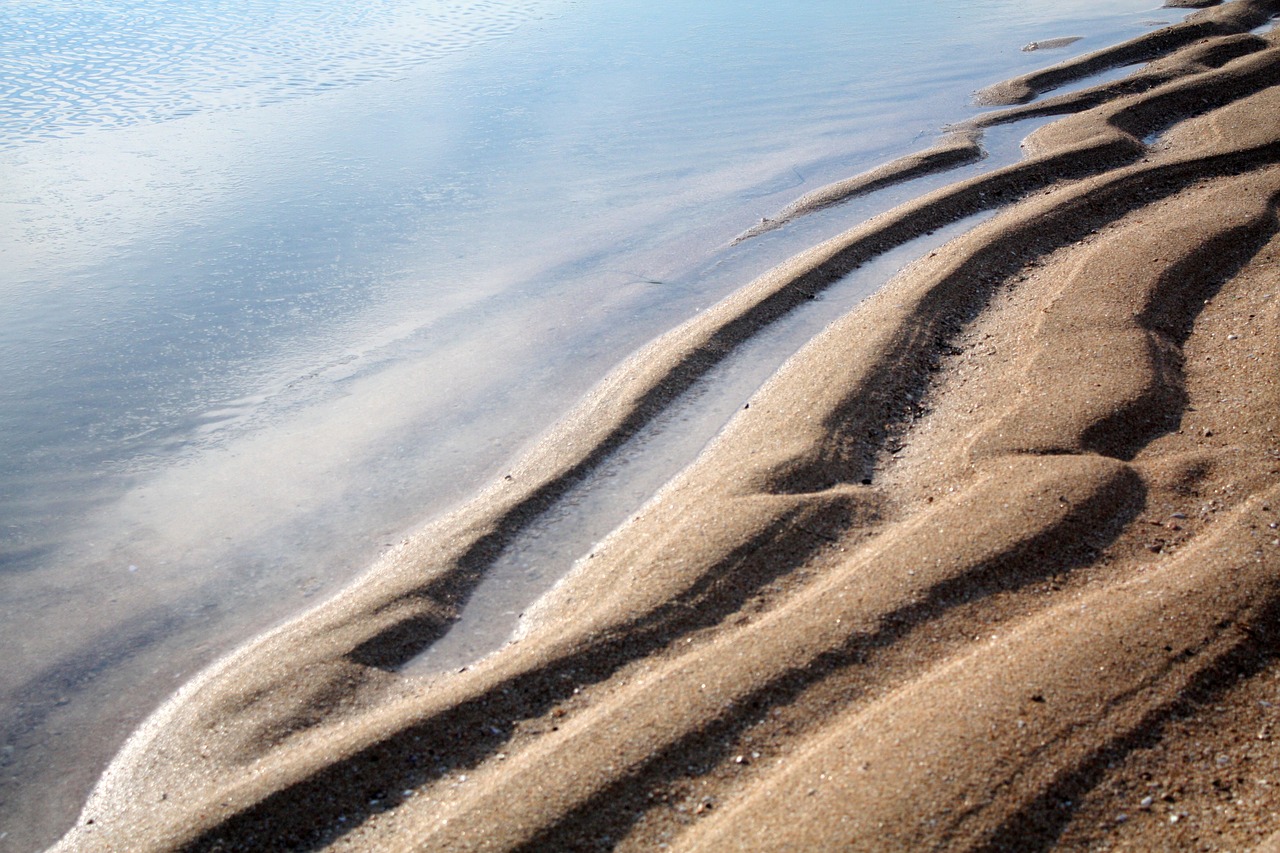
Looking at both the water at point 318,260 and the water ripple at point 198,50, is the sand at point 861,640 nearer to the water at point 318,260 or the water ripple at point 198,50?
the water at point 318,260

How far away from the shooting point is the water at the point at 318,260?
5691mm

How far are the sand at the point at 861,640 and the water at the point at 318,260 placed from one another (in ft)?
2.17

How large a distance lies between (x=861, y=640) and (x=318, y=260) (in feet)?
23.6

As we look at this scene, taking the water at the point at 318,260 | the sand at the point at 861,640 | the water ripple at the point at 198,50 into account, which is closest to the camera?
the sand at the point at 861,640

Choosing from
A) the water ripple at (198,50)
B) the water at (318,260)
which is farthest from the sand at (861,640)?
the water ripple at (198,50)

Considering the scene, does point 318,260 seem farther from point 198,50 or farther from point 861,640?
point 198,50

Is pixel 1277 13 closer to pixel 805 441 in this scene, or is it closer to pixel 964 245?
pixel 964 245

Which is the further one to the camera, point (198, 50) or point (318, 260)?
point (198, 50)

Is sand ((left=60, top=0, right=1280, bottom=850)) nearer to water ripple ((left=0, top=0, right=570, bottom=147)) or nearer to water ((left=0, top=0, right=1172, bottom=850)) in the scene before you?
water ((left=0, top=0, right=1172, bottom=850))

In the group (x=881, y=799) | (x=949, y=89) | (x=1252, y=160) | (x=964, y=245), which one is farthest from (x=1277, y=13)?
(x=881, y=799)

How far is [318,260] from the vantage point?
381 inches

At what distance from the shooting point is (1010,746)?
3604 millimetres

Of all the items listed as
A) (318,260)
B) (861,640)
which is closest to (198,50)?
(318,260)

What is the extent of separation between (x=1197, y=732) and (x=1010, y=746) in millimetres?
693
